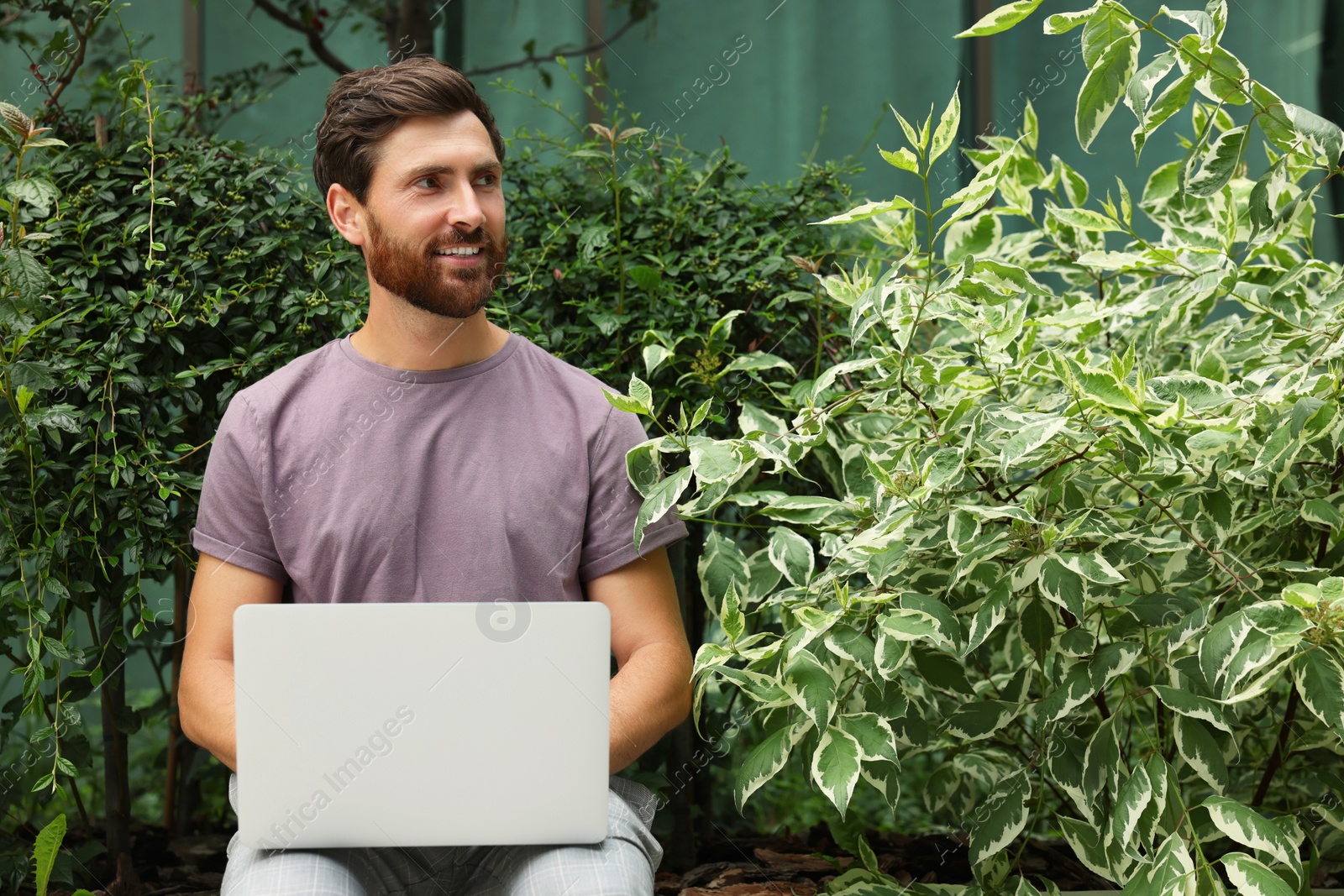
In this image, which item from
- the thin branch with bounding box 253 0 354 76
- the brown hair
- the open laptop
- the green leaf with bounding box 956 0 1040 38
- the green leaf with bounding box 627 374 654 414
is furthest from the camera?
the thin branch with bounding box 253 0 354 76

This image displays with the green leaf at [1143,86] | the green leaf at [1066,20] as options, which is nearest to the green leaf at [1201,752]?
the green leaf at [1143,86]

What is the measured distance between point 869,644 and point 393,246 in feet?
2.83

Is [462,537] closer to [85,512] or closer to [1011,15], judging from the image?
[85,512]

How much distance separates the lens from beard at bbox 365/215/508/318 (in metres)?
1.55

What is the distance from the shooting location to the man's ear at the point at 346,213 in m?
1.63

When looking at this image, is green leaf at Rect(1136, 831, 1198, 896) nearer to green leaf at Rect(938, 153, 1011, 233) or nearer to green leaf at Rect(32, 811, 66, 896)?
green leaf at Rect(938, 153, 1011, 233)

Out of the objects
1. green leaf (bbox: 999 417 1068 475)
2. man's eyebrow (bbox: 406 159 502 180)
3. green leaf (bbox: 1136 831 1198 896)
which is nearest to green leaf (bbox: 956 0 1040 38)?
green leaf (bbox: 999 417 1068 475)

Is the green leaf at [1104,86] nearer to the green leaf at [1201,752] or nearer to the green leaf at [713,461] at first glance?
the green leaf at [713,461]

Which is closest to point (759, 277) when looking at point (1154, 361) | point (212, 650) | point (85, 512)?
point (1154, 361)

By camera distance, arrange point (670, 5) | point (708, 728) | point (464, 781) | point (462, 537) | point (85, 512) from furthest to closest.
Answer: point (670, 5)
point (708, 728)
point (85, 512)
point (462, 537)
point (464, 781)

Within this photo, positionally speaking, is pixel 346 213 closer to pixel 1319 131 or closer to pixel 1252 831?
pixel 1319 131

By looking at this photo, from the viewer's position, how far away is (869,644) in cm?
143

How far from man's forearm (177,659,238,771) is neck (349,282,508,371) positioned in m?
0.50

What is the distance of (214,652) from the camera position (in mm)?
1491
